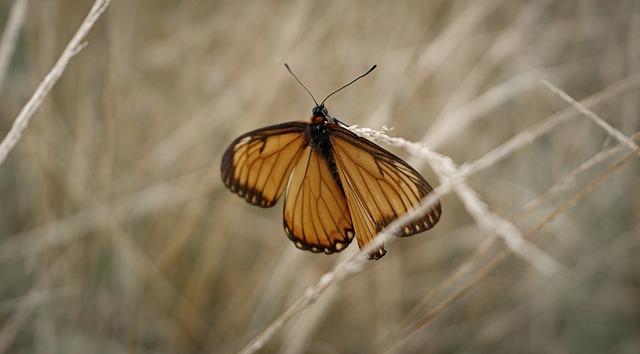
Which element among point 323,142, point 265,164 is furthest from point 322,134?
point 265,164

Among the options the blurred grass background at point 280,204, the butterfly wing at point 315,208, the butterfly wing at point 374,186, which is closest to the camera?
the butterfly wing at point 374,186

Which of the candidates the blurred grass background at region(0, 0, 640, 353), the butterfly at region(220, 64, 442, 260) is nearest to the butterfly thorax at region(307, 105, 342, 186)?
the butterfly at region(220, 64, 442, 260)

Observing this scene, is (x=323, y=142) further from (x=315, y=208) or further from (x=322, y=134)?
(x=315, y=208)

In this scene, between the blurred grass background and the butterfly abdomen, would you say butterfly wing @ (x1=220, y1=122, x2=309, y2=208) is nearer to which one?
the butterfly abdomen

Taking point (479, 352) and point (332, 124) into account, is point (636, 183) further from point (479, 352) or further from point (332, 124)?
point (332, 124)

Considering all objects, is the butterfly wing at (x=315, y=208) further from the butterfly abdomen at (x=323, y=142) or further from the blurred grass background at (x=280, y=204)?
the blurred grass background at (x=280, y=204)

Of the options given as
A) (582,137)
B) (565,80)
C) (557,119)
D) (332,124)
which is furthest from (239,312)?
A: (565,80)

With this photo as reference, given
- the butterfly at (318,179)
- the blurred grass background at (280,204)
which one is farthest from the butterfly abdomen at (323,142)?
the blurred grass background at (280,204)
